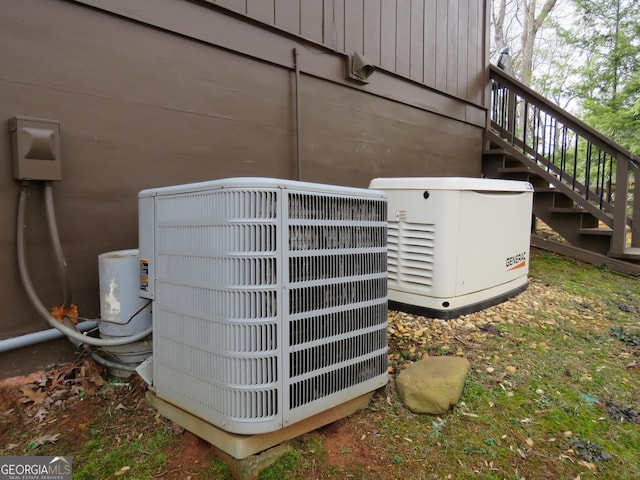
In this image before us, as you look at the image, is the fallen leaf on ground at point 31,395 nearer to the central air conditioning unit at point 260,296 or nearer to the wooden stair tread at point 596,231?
the central air conditioning unit at point 260,296

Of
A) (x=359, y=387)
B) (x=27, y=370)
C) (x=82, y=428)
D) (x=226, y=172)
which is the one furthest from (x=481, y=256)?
(x=27, y=370)

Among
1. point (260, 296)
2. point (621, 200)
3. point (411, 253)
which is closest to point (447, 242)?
point (411, 253)

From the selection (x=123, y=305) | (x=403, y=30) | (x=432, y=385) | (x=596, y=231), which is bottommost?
(x=432, y=385)

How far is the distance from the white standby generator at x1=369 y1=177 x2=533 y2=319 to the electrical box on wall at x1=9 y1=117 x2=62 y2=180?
2.24m

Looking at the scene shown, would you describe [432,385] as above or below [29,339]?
below

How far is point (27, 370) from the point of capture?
233 cm

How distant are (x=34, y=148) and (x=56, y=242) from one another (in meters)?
0.50

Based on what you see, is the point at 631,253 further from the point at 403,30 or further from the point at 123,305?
the point at 123,305

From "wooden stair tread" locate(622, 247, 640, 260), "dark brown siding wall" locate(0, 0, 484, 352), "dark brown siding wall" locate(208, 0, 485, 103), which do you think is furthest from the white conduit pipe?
"wooden stair tread" locate(622, 247, 640, 260)

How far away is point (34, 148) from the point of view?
2.20 metres

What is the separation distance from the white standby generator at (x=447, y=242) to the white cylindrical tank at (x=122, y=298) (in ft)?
6.18

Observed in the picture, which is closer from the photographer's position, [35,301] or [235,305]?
[235,305]

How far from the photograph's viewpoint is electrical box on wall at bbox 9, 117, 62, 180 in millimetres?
2178

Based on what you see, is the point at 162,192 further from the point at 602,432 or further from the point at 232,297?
the point at 602,432
